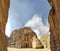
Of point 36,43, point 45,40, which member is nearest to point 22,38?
point 36,43

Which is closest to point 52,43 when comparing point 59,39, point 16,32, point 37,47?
point 59,39

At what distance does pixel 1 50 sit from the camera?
13.0 metres

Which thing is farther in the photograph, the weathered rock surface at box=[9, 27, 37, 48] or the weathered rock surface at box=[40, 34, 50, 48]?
the weathered rock surface at box=[40, 34, 50, 48]

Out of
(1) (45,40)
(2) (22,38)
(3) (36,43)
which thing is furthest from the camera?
(1) (45,40)

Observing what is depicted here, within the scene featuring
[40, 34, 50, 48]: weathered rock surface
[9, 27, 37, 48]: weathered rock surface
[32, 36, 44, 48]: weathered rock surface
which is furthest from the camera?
[40, 34, 50, 48]: weathered rock surface

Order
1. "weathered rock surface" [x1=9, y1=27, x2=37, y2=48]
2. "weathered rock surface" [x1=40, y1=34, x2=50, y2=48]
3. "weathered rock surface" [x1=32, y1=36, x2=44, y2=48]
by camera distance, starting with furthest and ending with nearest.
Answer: "weathered rock surface" [x1=40, y1=34, x2=50, y2=48] < "weathered rock surface" [x1=9, y1=27, x2=37, y2=48] < "weathered rock surface" [x1=32, y1=36, x2=44, y2=48]

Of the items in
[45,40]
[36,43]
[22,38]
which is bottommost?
[36,43]

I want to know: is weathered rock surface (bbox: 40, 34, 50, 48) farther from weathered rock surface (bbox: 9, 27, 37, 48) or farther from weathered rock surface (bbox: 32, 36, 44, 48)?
weathered rock surface (bbox: 9, 27, 37, 48)

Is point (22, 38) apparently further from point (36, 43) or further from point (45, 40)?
point (45, 40)

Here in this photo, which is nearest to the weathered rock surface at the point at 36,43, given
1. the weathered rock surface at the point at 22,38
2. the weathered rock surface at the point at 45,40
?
the weathered rock surface at the point at 22,38

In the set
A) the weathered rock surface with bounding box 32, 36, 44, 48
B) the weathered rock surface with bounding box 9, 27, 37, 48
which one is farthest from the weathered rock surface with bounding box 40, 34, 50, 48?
the weathered rock surface with bounding box 9, 27, 37, 48

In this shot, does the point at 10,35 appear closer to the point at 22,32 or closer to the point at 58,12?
the point at 22,32

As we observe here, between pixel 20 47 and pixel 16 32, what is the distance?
3.35m

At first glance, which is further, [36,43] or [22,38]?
[22,38]
